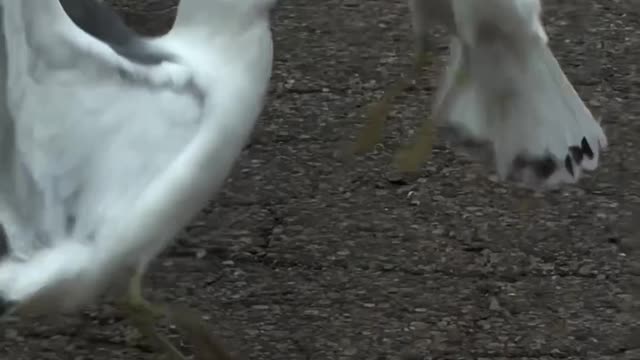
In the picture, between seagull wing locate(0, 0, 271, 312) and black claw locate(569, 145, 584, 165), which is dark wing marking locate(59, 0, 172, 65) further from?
black claw locate(569, 145, 584, 165)

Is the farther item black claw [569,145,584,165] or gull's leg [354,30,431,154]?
gull's leg [354,30,431,154]

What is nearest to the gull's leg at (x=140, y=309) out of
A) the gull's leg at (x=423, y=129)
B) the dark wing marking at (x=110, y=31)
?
the dark wing marking at (x=110, y=31)

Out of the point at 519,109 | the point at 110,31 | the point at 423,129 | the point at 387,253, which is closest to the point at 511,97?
the point at 519,109

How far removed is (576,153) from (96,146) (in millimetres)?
607

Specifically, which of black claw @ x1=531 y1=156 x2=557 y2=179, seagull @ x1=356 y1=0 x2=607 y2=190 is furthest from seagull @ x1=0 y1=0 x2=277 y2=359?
black claw @ x1=531 y1=156 x2=557 y2=179

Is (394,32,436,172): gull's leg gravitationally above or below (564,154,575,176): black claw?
above

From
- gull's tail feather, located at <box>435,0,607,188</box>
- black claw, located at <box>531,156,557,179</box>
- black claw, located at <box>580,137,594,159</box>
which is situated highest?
gull's tail feather, located at <box>435,0,607,188</box>

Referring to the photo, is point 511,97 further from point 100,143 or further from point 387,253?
point 387,253

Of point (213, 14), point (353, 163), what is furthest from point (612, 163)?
point (213, 14)

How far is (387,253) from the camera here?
7.64ft

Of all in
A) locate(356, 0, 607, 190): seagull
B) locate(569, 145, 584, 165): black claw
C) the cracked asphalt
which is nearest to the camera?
locate(356, 0, 607, 190): seagull

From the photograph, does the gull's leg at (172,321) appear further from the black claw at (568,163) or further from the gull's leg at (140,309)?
the black claw at (568,163)

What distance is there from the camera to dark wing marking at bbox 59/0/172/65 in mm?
1479

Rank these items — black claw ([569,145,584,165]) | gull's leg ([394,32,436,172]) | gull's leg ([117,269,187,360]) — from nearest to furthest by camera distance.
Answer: gull's leg ([117,269,187,360]) → black claw ([569,145,584,165]) → gull's leg ([394,32,436,172])
